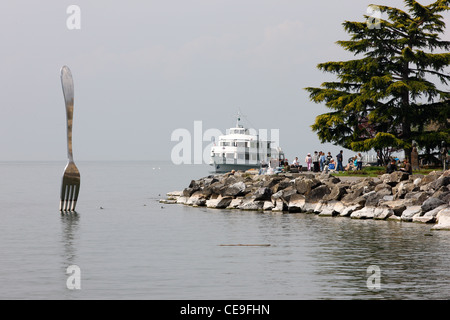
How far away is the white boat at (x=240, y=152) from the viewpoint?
84125 millimetres

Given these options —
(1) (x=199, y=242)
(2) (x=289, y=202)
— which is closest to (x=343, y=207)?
(2) (x=289, y=202)

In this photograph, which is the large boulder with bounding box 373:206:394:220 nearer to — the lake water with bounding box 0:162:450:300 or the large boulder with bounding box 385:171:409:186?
the lake water with bounding box 0:162:450:300

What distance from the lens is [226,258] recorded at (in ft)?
66.9

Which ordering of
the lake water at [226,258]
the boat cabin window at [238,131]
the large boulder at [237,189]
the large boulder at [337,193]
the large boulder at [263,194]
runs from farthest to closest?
the boat cabin window at [238,131], the large boulder at [237,189], the large boulder at [263,194], the large boulder at [337,193], the lake water at [226,258]

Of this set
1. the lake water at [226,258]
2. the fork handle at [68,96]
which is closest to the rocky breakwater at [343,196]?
the lake water at [226,258]

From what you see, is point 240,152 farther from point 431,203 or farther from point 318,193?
point 431,203

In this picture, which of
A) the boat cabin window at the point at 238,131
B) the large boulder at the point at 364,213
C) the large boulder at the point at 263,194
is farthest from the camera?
the boat cabin window at the point at 238,131

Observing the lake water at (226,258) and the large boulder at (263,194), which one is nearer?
the lake water at (226,258)

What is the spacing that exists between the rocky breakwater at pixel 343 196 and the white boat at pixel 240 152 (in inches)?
1613

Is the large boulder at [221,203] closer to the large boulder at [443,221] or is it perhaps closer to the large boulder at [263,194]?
the large boulder at [263,194]

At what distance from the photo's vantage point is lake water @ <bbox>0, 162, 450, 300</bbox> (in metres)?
15.4

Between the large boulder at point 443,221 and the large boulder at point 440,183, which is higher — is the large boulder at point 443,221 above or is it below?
below

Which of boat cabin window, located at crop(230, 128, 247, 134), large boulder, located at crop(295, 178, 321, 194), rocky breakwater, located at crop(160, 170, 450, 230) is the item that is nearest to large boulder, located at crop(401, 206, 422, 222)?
rocky breakwater, located at crop(160, 170, 450, 230)
